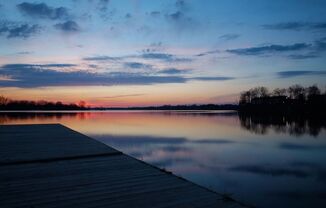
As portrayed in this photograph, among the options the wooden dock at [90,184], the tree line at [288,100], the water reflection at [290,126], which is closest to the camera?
the wooden dock at [90,184]

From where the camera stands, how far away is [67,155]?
8102 millimetres

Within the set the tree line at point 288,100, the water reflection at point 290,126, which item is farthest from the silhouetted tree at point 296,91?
the water reflection at point 290,126

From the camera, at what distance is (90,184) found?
5.29 metres

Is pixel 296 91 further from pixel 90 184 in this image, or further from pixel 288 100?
pixel 90 184

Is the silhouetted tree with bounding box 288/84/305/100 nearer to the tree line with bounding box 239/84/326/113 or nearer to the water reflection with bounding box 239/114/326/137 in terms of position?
the tree line with bounding box 239/84/326/113

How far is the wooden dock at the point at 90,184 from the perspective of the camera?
4355 mm

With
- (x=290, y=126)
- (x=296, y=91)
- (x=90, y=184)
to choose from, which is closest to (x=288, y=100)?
(x=296, y=91)

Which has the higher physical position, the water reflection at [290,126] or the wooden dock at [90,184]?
the wooden dock at [90,184]

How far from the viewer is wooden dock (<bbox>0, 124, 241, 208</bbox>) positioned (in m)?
4.36

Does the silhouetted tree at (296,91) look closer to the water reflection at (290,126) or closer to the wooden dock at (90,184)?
the water reflection at (290,126)

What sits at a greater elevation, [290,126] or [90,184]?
[90,184]

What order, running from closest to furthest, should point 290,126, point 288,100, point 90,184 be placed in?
point 90,184
point 290,126
point 288,100

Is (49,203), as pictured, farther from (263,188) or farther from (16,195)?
(263,188)

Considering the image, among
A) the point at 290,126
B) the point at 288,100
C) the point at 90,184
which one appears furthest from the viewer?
the point at 288,100
